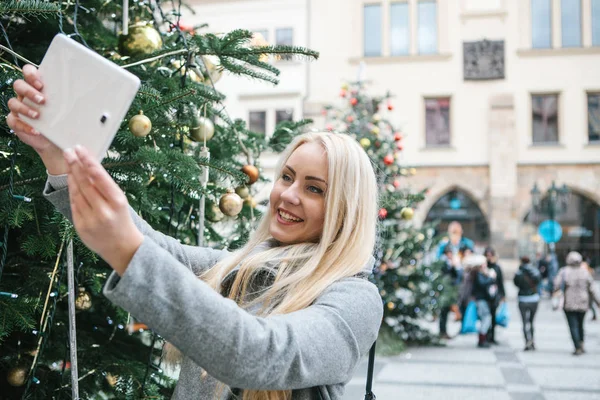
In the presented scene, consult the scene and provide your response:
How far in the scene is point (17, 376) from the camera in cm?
202

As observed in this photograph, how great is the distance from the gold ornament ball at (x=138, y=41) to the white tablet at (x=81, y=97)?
3.85 ft

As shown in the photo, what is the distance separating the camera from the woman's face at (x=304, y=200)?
149 centimetres

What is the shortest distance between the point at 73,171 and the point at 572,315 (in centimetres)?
892

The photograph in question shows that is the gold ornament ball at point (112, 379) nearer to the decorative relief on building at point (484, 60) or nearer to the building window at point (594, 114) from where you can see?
the decorative relief on building at point (484, 60)

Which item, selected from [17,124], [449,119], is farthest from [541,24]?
[17,124]

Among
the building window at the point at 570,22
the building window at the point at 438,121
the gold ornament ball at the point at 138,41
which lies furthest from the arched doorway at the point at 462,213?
the gold ornament ball at the point at 138,41

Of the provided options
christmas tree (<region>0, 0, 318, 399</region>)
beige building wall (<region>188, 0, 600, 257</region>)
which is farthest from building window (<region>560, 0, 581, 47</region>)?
christmas tree (<region>0, 0, 318, 399</region>)

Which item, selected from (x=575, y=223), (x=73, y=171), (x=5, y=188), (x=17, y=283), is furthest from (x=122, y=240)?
(x=575, y=223)

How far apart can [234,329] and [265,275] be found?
498mm

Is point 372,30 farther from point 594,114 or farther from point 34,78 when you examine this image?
point 34,78

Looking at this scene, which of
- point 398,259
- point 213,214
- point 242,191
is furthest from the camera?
point 398,259

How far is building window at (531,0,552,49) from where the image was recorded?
19734mm

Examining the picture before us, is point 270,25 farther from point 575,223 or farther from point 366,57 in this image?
point 575,223

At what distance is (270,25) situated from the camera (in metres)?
20.9
